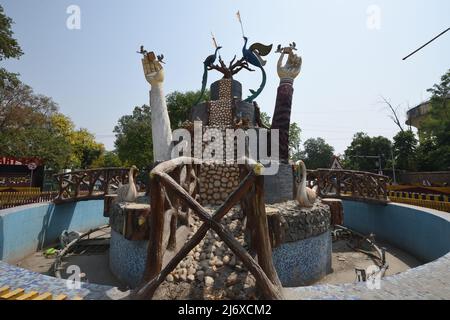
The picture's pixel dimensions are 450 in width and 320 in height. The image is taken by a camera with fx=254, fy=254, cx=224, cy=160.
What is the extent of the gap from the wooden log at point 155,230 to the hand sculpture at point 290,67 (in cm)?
791

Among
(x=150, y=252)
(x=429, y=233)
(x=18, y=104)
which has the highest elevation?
(x=18, y=104)

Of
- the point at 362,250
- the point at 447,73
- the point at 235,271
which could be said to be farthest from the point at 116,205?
the point at 447,73

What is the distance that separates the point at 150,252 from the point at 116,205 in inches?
172

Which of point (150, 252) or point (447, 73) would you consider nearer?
point (150, 252)

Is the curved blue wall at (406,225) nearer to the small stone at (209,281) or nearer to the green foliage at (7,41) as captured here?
the small stone at (209,281)

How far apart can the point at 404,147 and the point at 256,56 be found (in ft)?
90.1

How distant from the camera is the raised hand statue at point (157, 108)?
8.77m

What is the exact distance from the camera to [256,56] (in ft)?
36.6

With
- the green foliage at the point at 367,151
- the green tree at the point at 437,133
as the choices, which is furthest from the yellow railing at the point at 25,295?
the green foliage at the point at 367,151

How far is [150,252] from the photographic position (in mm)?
3092

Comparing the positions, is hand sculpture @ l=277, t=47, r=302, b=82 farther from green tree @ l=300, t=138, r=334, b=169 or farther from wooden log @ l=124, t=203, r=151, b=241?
green tree @ l=300, t=138, r=334, b=169

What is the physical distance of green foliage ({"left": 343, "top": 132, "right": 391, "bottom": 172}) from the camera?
116 ft
